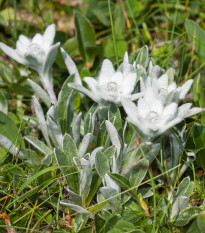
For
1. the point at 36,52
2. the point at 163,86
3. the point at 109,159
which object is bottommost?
the point at 109,159

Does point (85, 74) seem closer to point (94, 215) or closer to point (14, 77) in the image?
point (14, 77)

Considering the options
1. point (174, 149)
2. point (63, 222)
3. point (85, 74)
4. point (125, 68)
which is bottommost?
point (63, 222)

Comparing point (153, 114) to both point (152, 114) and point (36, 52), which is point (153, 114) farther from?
point (36, 52)

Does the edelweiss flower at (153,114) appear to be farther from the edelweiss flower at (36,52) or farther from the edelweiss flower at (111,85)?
the edelweiss flower at (36,52)

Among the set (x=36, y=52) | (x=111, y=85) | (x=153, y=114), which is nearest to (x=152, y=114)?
(x=153, y=114)

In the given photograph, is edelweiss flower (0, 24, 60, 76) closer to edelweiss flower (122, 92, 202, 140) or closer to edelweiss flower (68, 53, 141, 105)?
edelweiss flower (68, 53, 141, 105)

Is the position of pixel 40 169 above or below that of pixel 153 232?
above

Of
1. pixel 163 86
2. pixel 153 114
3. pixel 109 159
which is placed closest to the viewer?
Result: pixel 153 114

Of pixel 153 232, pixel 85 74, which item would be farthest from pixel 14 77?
pixel 153 232

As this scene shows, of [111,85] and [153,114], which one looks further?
[111,85]
